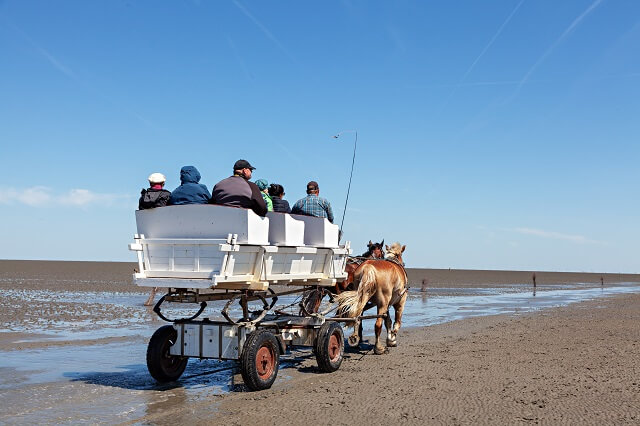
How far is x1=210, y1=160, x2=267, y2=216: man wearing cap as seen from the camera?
866 centimetres

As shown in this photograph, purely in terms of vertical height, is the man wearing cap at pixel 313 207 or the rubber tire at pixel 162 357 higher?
the man wearing cap at pixel 313 207

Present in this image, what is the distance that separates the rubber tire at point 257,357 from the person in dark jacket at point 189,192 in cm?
211

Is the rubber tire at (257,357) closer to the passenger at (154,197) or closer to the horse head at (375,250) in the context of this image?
the passenger at (154,197)

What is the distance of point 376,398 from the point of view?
8.41m

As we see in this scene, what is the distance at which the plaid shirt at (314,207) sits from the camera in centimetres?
1101

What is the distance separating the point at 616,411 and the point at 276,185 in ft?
21.5

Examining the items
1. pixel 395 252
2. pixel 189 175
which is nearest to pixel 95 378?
pixel 189 175

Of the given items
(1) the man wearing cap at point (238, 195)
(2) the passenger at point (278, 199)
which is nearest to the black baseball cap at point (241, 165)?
(1) the man wearing cap at point (238, 195)

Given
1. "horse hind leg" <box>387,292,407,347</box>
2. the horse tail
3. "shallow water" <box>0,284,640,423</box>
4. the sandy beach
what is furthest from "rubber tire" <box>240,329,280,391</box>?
"horse hind leg" <box>387,292,407,347</box>

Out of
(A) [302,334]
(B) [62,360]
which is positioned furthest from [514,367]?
(B) [62,360]

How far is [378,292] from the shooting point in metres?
12.5

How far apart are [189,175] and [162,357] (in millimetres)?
2844

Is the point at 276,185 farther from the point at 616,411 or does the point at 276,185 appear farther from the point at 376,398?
the point at 616,411

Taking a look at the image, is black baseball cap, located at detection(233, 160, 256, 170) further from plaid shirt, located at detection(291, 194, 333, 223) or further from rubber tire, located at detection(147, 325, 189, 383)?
rubber tire, located at detection(147, 325, 189, 383)
